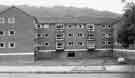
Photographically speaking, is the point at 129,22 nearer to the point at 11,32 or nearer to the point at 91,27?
the point at 11,32

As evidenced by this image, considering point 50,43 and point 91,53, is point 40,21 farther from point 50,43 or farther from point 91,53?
point 91,53

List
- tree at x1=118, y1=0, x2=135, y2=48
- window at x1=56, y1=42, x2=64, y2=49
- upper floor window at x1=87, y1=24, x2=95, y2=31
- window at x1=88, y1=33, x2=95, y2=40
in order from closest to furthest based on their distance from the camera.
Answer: tree at x1=118, y1=0, x2=135, y2=48 < window at x1=56, y1=42, x2=64, y2=49 < upper floor window at x1=87, y1=24, x2=95, y2=31 < window at x1=88, y1=33, x2=95, y2=40

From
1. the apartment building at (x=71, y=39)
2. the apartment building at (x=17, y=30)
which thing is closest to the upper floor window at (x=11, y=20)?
the apartment building at (x=17, y=30)

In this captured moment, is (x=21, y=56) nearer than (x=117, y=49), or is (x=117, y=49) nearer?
(x=21, y=56)

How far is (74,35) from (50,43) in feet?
21.5

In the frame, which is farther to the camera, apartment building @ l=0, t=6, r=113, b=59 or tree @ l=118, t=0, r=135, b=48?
apartment building @ l=0, t=6, r=113, b=59

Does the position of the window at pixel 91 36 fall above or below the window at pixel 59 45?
above

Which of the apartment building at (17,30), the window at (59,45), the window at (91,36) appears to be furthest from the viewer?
the window at (91,36)

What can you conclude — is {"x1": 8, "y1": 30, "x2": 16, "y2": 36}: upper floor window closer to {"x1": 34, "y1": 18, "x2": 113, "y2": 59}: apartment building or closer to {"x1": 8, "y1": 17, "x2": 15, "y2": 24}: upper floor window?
{"x1": 8, "y1": 17, "x2": 15, "y2": 24}: upper floor window

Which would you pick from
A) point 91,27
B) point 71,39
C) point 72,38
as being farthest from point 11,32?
point 91,27

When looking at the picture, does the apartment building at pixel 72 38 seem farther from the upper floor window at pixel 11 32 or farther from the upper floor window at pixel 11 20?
the upper floor window at pixel 11 32

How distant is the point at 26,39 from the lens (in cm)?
3775

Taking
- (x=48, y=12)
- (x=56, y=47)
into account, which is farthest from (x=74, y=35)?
(x=48, y=12)

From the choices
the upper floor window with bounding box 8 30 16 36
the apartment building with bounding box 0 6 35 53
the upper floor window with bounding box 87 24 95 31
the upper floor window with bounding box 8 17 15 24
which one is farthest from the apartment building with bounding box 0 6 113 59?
the upper floor window with bounding box 8 30 16 36
